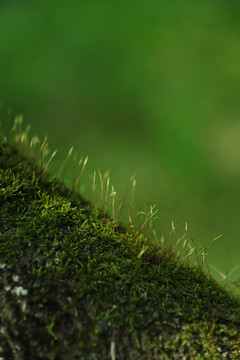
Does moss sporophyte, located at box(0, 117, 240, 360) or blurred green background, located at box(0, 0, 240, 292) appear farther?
blurred green background, located at box(0, 0, 240, 292)

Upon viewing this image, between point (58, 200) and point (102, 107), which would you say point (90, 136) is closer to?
point (102, 107)

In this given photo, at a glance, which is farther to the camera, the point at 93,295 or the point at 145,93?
the point at 145,93

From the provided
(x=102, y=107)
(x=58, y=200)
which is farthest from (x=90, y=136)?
(x=58, y=200)

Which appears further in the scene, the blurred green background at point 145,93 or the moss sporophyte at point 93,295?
the blurred green background at point 145,93
